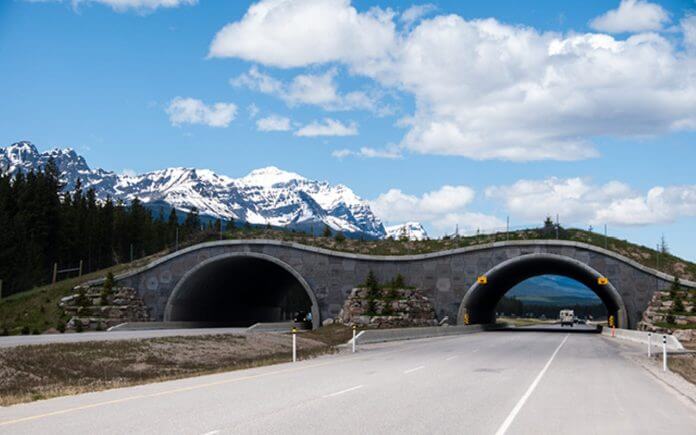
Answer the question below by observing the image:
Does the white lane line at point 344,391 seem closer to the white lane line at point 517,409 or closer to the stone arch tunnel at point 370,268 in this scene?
the white lane line at point 517,409

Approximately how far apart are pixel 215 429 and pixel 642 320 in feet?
172

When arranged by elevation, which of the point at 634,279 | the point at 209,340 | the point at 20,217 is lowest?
the point at 209,340

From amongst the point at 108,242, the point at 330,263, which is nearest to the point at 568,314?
the point at 330,263

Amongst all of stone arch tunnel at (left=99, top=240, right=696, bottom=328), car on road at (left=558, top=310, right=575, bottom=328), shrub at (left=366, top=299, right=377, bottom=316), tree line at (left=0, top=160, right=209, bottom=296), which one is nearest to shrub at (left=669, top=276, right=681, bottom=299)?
stone arch tunnel at (left=99, top=240, right=696, bottom=328)

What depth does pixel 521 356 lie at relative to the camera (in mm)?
30453

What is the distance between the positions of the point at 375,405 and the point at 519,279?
6800 cm

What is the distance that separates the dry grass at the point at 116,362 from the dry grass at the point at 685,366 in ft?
45.6

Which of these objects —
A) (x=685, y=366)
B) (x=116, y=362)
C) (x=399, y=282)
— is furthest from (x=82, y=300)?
(x=685, y=366)

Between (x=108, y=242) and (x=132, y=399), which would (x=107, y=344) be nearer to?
(x=132, y=399)

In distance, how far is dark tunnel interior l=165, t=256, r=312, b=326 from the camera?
211 ft

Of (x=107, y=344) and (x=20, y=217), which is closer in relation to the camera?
(x=107, y=344)

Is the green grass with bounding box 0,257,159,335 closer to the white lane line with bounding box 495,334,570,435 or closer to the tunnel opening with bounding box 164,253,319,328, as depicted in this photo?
the tunnel opening with bounding box 164,253,319,328

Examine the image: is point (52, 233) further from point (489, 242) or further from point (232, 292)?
point (489, 242)

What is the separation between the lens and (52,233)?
93500mm
